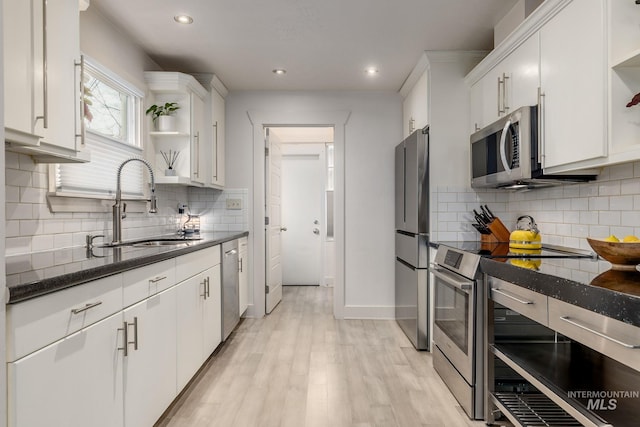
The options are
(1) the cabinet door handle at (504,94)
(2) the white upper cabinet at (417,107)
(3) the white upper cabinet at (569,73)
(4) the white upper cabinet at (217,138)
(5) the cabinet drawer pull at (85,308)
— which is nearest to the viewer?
(5) the cabinet drawer pull at (85,308)

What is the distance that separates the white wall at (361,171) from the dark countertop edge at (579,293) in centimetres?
233

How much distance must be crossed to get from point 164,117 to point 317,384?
2341 millimetres

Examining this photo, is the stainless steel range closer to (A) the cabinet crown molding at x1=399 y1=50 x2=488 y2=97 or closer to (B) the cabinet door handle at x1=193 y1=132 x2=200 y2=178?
(A) the cabinet crown molding at x1=399 y1=50 x2=488 y2=97

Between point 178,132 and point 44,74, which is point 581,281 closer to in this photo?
point 44,74

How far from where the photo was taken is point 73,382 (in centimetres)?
129

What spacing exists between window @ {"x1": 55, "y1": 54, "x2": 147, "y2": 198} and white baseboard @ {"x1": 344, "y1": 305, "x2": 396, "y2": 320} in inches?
93.6

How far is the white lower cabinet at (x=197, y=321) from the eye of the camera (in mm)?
2264

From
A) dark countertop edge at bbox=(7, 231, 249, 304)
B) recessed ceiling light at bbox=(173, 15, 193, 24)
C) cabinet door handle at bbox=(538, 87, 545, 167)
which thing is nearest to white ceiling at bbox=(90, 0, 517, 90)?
recessed ceiling light at bbox=(173, 15, 193, 24)

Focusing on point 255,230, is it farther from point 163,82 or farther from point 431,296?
point 431,296

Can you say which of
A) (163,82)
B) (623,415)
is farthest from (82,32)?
(623,415)

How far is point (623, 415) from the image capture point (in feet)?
4.52

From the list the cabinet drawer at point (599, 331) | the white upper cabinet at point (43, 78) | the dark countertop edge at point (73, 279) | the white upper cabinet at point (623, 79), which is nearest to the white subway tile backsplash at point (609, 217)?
the white upper cabinet at point (623, 79)

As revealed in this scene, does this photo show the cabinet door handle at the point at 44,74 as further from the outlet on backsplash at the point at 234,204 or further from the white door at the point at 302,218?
the white door at the point at 302,218

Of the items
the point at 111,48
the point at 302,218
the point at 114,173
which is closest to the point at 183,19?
the point at 111,48
